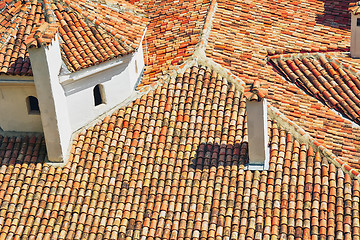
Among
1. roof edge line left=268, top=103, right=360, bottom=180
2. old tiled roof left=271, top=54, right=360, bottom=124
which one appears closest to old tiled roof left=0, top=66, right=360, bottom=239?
roof edge line left=268, top=103, right=360, bottom=180

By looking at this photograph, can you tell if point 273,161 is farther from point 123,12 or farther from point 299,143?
point 123,12

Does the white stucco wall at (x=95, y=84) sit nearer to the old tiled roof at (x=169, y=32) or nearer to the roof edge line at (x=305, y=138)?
the old tiled roof at (x=169, y=32)

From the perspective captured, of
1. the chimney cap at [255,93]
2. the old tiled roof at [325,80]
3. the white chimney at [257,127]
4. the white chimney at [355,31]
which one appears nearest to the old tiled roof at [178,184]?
the white chimney at [257,127]

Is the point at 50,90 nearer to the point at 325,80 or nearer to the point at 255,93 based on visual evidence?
the point at 255,93

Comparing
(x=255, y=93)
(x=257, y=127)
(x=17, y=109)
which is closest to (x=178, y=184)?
(x=257, y=127)

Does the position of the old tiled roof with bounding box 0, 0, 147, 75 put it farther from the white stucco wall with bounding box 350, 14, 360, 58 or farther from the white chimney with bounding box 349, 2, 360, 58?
the white stucco wall with bounding box 350, 14, 360, 58

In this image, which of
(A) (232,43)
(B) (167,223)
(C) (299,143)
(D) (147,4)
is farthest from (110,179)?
(D) (147,4)
